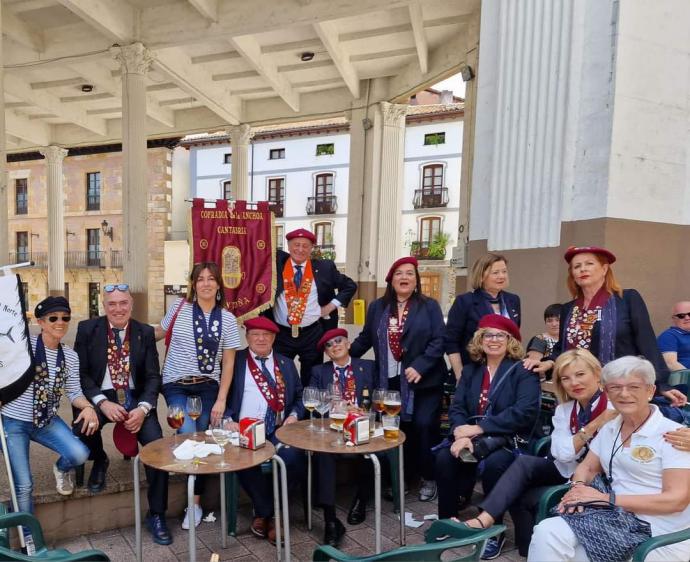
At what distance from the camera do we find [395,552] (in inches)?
67.1

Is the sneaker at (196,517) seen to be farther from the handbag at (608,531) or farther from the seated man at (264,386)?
the handbag at (608,531)

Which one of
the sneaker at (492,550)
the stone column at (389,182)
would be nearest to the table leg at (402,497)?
the sneaker at (492,550)

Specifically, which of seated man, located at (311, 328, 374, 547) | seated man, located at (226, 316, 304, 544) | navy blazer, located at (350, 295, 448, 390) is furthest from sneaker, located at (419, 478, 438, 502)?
seated man, located at (226, 316, 304, 544)

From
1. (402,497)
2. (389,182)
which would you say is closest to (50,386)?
(402,497)

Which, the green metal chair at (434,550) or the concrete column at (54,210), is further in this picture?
the concrete column at (54,210)

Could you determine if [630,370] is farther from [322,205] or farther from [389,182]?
[322,205]

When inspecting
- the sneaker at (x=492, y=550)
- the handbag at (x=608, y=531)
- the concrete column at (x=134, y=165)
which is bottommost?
the sneaker at (x=492, y=550)

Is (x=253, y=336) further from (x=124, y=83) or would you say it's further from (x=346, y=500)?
(x=124, y=83)

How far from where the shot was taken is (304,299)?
4590 millimetres

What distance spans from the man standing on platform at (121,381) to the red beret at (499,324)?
237 centimetres

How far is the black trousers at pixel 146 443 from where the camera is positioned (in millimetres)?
3395

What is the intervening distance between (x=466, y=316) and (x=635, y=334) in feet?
3.73

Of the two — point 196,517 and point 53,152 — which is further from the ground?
point 53,152

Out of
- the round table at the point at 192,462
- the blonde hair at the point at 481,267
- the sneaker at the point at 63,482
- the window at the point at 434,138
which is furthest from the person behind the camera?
the window at the point at 434,138
